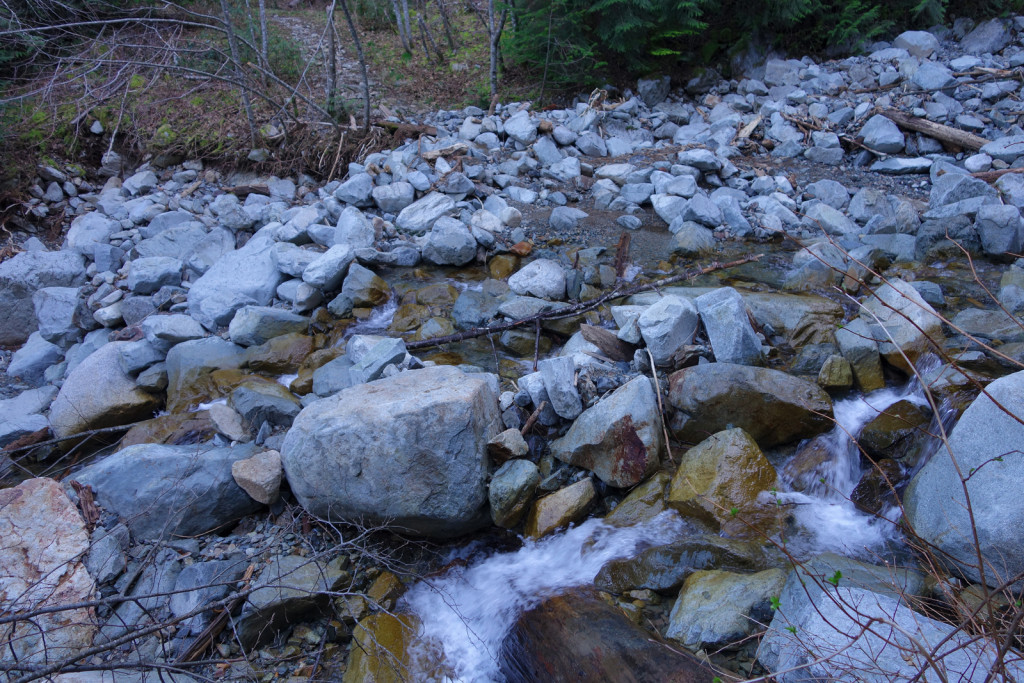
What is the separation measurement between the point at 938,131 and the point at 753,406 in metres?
6.10

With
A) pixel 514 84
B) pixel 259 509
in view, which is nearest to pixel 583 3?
pixel 514 84

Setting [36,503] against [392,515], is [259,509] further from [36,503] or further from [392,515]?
[36,503]

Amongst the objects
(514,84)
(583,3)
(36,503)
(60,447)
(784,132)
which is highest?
(583,3)

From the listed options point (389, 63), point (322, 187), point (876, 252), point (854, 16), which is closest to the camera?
point (876, 252)

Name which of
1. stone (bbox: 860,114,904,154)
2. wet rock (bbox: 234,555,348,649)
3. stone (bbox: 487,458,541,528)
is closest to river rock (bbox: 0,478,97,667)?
wet rock (bbox: 234,555,348,649)

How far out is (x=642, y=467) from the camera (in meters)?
3.28

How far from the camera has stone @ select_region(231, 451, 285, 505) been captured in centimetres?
330

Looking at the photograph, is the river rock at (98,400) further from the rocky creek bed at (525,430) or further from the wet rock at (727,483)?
the wet rock at (727,483)

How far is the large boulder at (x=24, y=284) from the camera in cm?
588

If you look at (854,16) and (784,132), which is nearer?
(784,132)

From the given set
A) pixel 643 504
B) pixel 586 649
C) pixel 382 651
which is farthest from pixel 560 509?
pixel 382 651

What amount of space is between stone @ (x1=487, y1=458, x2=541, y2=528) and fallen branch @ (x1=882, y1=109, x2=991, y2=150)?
707 centimetres

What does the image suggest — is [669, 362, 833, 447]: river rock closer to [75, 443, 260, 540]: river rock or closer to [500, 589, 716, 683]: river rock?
[500, 589, 716, 683]: river rock

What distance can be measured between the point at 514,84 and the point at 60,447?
27.8 feet
